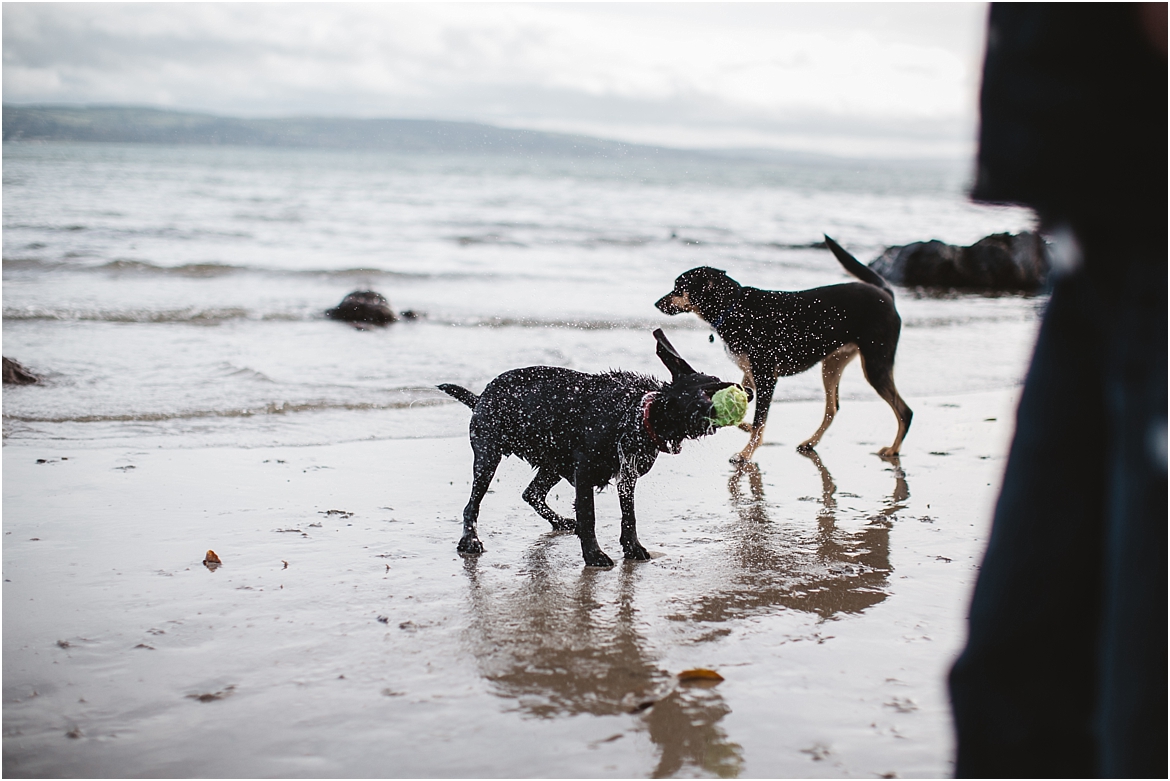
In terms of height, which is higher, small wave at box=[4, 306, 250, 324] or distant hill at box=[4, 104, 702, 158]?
distant hill at box=[4, 104, 702, 158]

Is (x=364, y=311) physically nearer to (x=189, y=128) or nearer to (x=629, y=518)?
(x=629, y=518)

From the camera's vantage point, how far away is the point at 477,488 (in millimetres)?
4355

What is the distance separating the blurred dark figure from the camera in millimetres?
1091

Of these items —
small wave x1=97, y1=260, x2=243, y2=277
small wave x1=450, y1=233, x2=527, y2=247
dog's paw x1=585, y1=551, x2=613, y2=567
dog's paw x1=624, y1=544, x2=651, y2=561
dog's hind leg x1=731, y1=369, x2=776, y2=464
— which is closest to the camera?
dog's paw x1=585, y1=551, x2=613, y2=567

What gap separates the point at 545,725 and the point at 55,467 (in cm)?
401

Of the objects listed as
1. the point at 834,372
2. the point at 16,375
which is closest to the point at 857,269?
the point at 834,372

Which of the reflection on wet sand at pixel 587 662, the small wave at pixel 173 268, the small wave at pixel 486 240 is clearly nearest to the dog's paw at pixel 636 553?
the reflection on wet sand at pixel 587 662

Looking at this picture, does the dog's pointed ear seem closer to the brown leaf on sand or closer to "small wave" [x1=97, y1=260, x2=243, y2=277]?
the brown leaf on sand

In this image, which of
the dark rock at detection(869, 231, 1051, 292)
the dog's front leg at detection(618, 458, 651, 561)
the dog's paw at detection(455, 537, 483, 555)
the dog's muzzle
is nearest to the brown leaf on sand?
the dog's front leg at detection(618, 458, 651, 561)

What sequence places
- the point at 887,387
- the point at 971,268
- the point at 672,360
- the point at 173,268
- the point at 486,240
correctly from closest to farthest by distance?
the point at 672,360 < the point at 887,387 < the point at 173,268 < the point at 971,268 < the point at 486,240

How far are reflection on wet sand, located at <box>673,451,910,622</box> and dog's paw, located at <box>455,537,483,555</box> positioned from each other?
108 centimetres

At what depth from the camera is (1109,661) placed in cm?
117

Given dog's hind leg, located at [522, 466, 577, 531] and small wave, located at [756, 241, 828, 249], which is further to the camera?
small wave, located at [756, 241, 828, 249]

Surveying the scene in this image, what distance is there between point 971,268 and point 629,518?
15.4m
